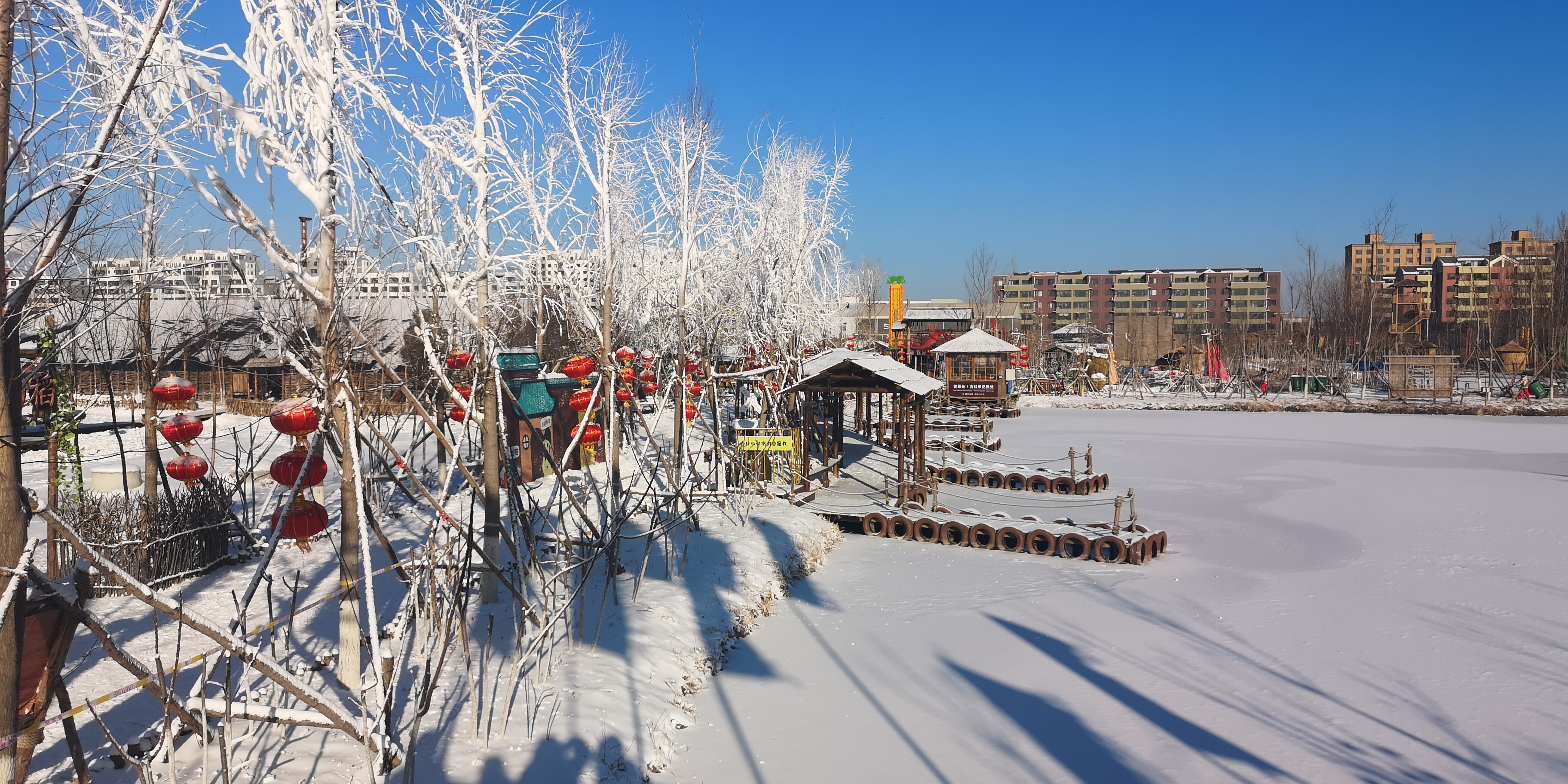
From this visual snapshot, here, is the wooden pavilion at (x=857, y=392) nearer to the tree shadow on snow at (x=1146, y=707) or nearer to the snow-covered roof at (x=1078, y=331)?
the tree shadow on snow at (x=1146, y=707)

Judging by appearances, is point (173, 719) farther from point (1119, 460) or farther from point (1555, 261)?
point (1555, 261)

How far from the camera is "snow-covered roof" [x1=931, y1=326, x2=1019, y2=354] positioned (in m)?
29.5

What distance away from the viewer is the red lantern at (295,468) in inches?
203

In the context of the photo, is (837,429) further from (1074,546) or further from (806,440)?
(1074,546)

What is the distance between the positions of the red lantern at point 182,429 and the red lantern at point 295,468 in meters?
2.73

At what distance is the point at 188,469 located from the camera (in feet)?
25.5

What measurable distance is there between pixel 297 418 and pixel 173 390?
2.92 metres

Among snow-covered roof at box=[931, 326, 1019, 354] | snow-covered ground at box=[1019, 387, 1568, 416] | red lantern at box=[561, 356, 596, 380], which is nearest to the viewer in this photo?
red lantern at box=[561, 356, 596, 380]

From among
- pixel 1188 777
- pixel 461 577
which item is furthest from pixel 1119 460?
pixel 461 577

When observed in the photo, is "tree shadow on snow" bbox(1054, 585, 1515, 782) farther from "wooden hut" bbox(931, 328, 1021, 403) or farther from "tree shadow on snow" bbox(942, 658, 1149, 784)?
"wooden hut" bbox(931, 328, 1021, 403)

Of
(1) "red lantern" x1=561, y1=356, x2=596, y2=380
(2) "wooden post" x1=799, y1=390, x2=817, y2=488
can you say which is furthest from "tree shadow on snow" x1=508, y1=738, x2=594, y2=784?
(2) "wooden post" x1=799, y1=390, x2=817, y2=488

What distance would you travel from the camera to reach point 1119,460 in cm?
2058

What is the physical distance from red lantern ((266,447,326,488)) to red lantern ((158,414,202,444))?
2725 mm

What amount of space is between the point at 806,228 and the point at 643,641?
16.8 metres
